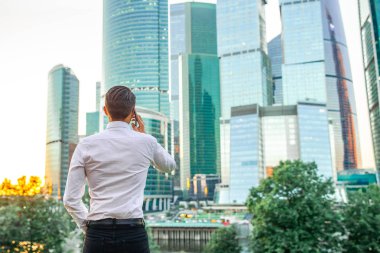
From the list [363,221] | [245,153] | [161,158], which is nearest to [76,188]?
[161,158]

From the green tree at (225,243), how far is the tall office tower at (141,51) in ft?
337

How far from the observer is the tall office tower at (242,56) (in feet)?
483

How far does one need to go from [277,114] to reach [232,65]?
39.3m

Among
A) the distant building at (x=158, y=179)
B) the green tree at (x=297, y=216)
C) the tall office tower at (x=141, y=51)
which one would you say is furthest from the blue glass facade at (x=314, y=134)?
the green tree at (x=297, y=216)

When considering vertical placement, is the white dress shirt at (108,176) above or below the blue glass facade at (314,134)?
below

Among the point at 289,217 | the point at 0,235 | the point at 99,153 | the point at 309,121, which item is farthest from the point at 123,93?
the point at 309,121

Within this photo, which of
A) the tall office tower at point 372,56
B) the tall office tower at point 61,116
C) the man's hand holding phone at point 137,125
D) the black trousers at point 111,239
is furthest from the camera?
the tall office tower at point 61,116

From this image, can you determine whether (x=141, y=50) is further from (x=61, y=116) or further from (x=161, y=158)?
(x=161, y=158)

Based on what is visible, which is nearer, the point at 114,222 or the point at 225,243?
the point at 114,222

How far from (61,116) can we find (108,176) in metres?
154

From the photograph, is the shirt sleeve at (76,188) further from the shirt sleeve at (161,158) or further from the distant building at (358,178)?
the distant building at (358,178)

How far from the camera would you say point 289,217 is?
21656 mm

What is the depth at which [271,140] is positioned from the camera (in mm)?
117750

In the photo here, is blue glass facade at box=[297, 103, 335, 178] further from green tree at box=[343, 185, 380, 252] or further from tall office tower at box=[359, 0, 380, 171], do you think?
green tree at box=[343, 185, 380, 252]
